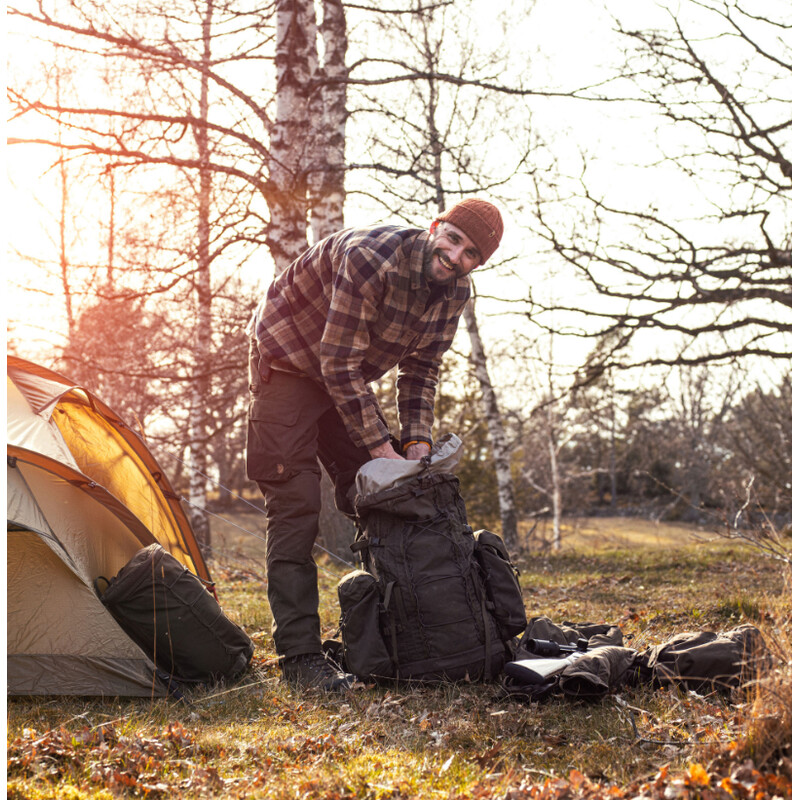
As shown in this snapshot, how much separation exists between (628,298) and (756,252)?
1.25 meters

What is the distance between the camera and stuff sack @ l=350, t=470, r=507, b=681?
345 cm

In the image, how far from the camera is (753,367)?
675 inches

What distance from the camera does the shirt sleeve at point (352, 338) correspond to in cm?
356

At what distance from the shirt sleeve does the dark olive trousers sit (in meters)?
0.26

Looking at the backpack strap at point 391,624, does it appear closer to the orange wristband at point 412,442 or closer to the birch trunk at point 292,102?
the orange wristband at point 412,442

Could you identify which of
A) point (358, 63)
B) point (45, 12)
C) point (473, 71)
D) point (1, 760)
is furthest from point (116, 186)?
point (1, 760)

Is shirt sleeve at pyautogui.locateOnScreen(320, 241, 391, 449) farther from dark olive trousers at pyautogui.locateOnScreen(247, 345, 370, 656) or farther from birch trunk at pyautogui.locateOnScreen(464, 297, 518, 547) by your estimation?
birch trunk at pyautogui.locateOnScreen(464, 297, 518, 547)

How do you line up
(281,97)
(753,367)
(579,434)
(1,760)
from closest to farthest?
(1,760) < (281,97) < (753,367) < (579,434)

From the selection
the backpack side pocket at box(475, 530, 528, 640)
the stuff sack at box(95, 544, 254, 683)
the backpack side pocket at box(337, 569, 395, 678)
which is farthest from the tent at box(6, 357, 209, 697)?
the backpack side pocket at box(475, 530, 528, 640)

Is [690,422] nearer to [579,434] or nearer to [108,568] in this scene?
[579,434]

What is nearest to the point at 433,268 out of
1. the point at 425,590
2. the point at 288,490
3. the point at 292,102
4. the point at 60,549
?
the point at 288,490

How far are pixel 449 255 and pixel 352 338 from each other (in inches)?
22.9

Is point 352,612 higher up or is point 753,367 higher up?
point 753,367

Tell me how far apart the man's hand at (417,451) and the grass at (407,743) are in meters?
1.11
